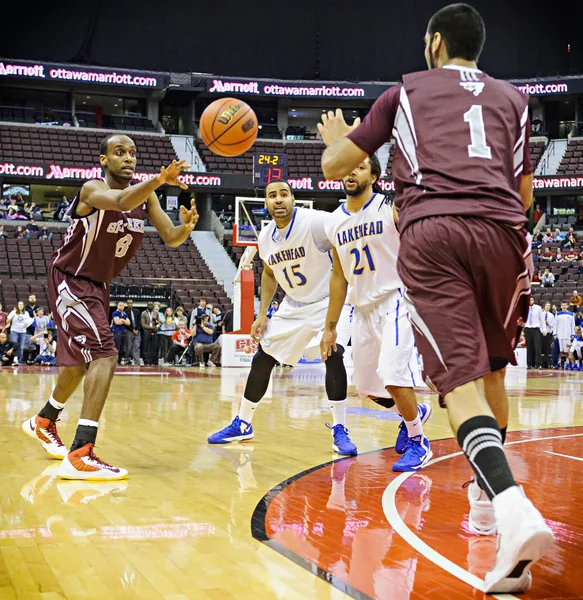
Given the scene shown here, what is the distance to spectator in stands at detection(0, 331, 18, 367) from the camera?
16.9 m

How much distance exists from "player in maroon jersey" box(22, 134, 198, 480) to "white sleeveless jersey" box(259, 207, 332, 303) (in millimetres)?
1081

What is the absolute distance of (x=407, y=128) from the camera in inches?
109

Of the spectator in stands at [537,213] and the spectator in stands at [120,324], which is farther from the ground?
the spectator in stands at [537,213]

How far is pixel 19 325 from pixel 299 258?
512 inches

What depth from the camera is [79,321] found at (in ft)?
15.3

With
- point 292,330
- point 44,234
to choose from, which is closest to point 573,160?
point 44,234

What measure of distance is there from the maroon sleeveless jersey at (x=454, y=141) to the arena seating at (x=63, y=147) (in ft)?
99.1

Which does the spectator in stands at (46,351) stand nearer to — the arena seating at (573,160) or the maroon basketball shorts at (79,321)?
the maroon basketball shorts at (79,321)

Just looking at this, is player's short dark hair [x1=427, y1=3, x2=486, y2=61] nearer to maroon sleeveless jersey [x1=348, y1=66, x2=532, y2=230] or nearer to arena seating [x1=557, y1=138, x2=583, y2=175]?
maroon sleeveless jersey [x1=348, y1=66, x2=532, y2=230]

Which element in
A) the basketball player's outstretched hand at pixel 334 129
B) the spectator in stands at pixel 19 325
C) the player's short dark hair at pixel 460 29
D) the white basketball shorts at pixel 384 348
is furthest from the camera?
the spectator in stands at pixel 19 325

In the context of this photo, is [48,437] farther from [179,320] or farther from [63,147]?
[63,147]

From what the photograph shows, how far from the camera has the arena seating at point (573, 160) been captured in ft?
110

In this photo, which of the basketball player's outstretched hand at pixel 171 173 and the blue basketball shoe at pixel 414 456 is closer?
the basketball player's outstretched hand at pixel 171 173

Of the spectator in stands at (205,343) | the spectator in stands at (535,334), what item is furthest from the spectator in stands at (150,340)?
the spectator in stands at (535,334)
